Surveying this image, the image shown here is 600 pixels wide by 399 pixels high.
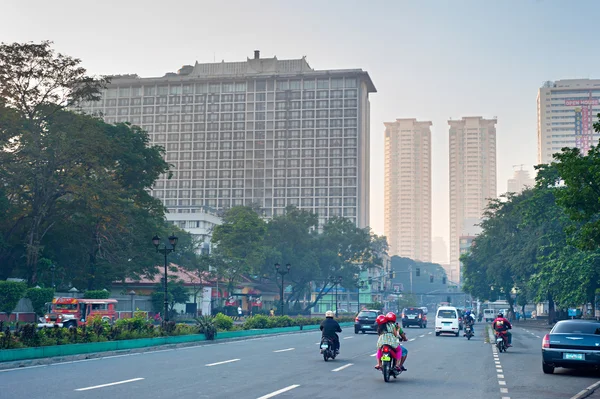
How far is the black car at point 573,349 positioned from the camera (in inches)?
710

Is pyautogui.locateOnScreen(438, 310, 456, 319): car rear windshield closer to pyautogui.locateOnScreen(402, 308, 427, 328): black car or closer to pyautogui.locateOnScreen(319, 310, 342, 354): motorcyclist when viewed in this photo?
pyautogui.locateOnScreen(402, 308, 427, 328): black car

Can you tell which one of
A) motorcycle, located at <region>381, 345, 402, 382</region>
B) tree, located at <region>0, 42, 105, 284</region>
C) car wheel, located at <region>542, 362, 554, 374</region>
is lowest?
car wheel, located at <region>542, 362, 554, 374</region>

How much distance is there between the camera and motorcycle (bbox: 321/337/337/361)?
21.2 metres

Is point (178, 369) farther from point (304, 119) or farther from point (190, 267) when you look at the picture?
point (304, 119)

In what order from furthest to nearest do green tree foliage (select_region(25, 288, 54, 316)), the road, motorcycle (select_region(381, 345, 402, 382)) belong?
green tree foliage (select_region(25, 288, 54, 316)), motorcycle (select_region(381, 345, 402, 382)), the road

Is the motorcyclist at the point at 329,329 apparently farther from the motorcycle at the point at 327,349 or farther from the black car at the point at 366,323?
the black car at the point at 366,323

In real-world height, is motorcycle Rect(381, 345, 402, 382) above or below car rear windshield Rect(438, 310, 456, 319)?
above

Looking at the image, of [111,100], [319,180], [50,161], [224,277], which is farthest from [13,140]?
[111,100]

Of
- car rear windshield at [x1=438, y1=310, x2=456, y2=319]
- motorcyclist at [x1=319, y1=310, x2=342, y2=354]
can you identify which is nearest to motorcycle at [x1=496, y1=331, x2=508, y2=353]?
motorcyclist at [x1=319, y1=310, x2=342, y2=354]

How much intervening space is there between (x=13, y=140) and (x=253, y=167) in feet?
453

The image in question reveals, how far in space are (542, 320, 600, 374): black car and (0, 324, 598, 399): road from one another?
365mm

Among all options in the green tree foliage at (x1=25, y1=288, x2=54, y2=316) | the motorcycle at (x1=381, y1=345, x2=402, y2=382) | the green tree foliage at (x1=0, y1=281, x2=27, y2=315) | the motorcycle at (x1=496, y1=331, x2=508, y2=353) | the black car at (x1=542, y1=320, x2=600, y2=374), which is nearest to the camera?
the motorcycle at (x1=381, y1=345, x2=402, y2=382)

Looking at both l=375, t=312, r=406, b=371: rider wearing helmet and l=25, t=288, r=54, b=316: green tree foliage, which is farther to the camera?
l=25, t=288, r=54, b=316: green tree foliage

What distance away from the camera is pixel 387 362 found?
51.8 feet
